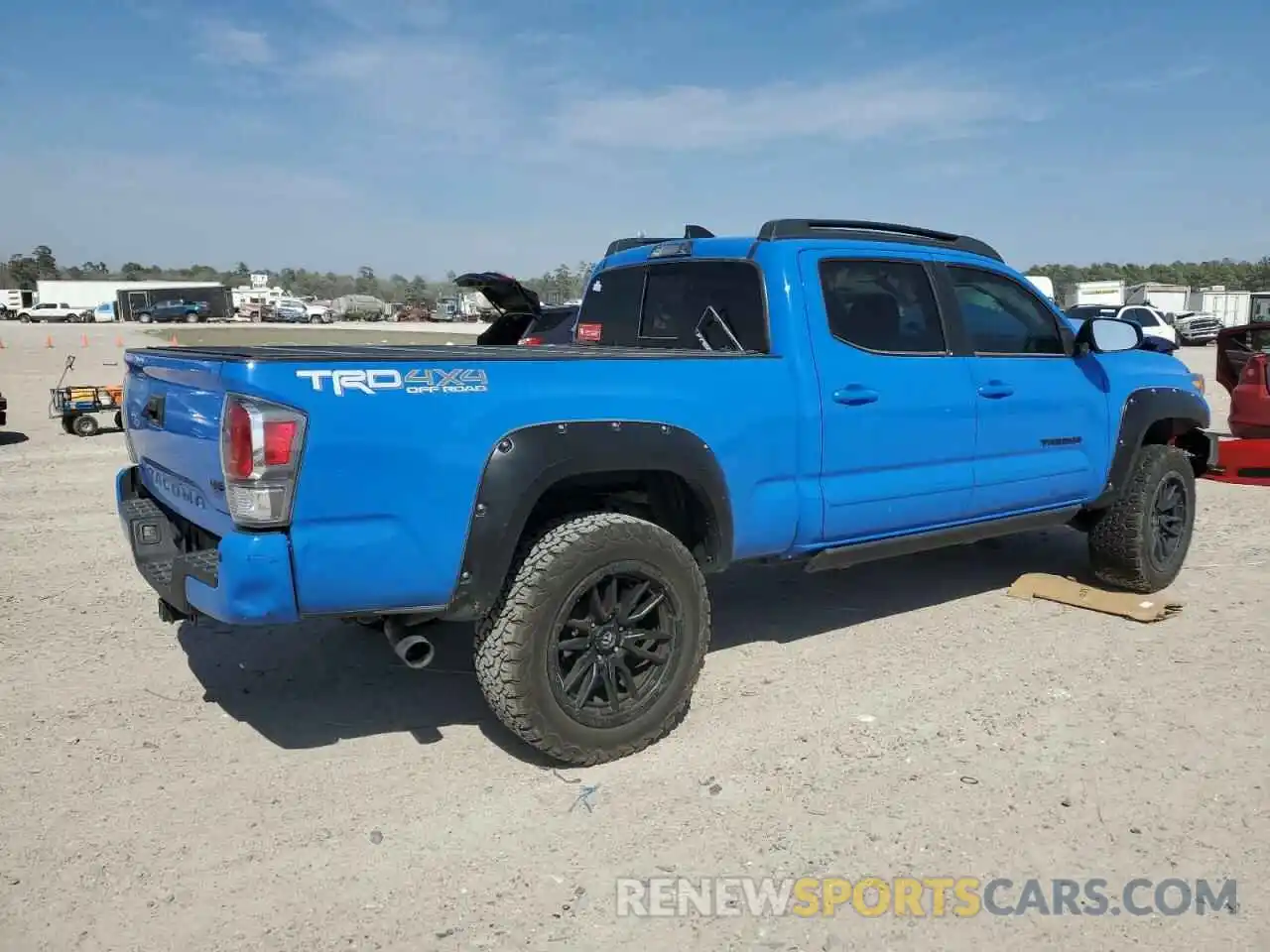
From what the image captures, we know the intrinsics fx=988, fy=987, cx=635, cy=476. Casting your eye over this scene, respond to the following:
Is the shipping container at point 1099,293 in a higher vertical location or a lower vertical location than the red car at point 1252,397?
higher

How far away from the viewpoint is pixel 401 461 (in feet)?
9.93

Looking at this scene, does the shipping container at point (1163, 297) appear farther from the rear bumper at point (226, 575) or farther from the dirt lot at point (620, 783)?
the rear bumper at point (226, 575)

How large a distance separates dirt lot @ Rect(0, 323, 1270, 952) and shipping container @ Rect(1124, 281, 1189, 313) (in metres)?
48.8

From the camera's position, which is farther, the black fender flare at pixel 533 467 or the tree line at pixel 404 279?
the tree line at pixel 404 279

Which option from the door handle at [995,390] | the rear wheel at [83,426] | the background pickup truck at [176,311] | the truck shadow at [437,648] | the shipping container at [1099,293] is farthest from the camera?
the background pickup truck at [176,311]

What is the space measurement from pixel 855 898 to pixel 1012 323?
10.7ft

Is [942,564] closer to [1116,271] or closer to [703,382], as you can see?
[703,382]

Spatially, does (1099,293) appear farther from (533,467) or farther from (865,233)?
(533,467)

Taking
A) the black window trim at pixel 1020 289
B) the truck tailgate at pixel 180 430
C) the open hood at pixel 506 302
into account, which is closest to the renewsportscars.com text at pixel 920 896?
the truck tailgate at pixel 180 430

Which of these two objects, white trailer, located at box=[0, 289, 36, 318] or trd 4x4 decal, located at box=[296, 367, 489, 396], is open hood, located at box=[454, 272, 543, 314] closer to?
trd 4x4 decal, located at box=[296, 367, 489, 396]

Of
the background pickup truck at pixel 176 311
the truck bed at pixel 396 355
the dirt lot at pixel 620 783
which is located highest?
the background pickup truck at pixel 176 311

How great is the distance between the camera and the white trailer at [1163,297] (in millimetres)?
48688

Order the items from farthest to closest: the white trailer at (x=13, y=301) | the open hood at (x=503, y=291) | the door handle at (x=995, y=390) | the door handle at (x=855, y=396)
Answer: the white trailer at (x=13, y=301)
the open hood at (x=503, y=291)
the door handle at (x=995, y=390)
the door handle at (x=855, y=396)

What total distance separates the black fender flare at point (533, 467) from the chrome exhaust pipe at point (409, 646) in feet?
0.45
